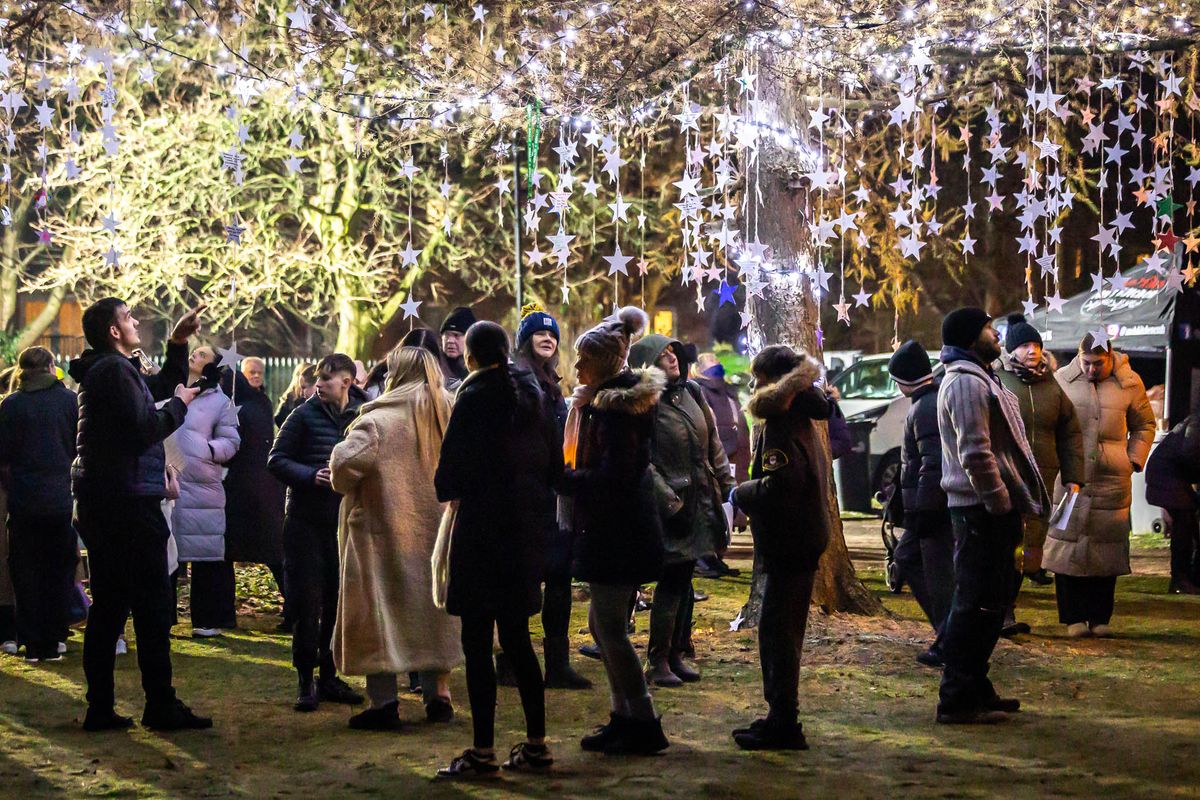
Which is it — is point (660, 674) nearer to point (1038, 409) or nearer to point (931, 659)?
point (931, 659)

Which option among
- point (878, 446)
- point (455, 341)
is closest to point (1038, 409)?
point (455, 341)

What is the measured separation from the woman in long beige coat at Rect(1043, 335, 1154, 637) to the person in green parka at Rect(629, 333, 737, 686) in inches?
103

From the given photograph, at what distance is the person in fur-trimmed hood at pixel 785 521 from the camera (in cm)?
632

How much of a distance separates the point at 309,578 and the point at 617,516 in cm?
197

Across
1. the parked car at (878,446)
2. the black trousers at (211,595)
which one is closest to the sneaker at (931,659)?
the black trousers at (211,595)

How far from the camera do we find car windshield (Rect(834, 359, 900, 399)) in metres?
20.1

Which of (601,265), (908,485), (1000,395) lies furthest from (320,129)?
(1000,395)

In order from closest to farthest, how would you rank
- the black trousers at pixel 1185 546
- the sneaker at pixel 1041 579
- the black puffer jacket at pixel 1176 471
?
the black puffer jacket at pixel 1176 471, the black trousers at pixel 1185 546, the sneaker at pixel 1041 579

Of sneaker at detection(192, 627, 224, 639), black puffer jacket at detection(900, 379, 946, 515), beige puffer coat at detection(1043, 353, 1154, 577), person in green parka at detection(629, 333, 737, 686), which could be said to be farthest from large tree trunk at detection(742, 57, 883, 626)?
sneaker at detection(192, 627, 224, 639)

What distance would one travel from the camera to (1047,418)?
9500mm

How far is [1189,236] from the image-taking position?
13.4m

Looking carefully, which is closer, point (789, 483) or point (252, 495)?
point (789, 483)

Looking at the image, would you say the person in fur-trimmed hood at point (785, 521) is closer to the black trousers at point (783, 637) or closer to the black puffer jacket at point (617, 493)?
the black trousers at point (783, 637)

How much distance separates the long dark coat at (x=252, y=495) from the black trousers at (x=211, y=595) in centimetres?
17
